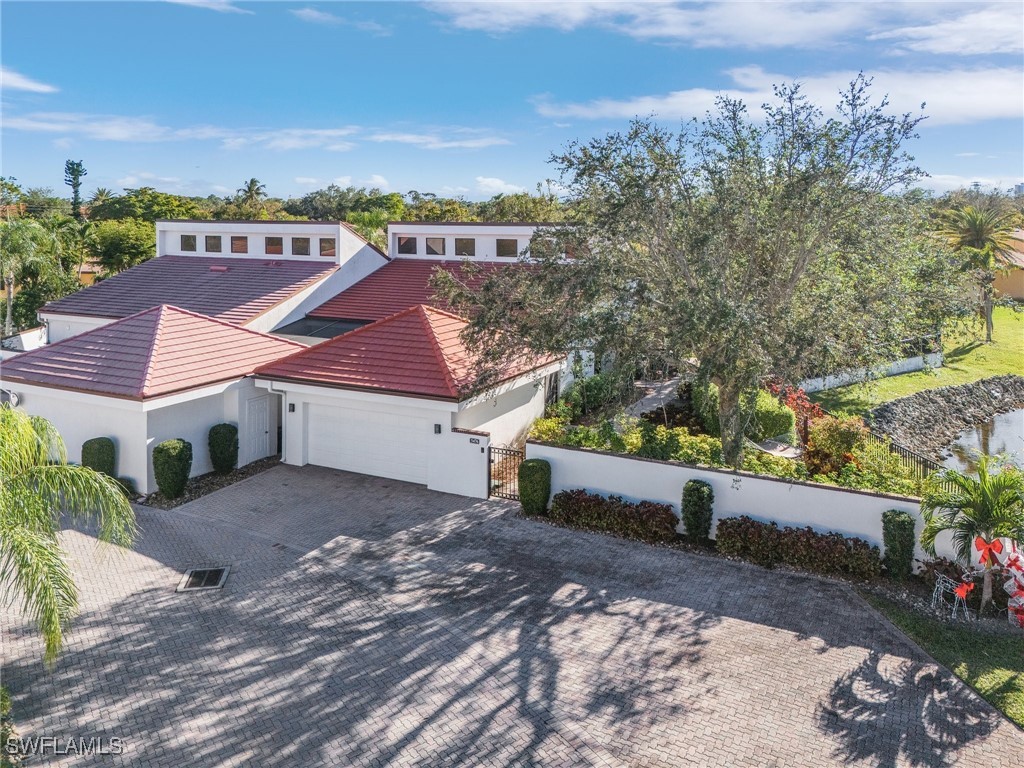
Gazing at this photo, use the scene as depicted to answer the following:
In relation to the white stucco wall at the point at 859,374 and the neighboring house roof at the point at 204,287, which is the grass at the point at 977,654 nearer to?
the white stucco wall at the point at 859,374

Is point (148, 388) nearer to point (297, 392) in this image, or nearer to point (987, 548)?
point (297, 392)

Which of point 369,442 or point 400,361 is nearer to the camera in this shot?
point 400,361

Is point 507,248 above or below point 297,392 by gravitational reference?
above

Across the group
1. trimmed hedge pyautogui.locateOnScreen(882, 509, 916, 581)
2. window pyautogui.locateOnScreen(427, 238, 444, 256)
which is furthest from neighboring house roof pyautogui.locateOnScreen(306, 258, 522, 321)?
trimmed hedge pyautogui.locateOnScreen(882, 509, 916, 581)

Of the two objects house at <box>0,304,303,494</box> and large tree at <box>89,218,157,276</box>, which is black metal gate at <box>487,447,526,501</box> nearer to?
house at <box>0,304,303,494</box>

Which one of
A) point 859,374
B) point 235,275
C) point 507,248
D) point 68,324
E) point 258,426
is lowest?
point 258,426

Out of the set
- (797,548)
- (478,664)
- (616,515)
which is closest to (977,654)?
(797,548)
